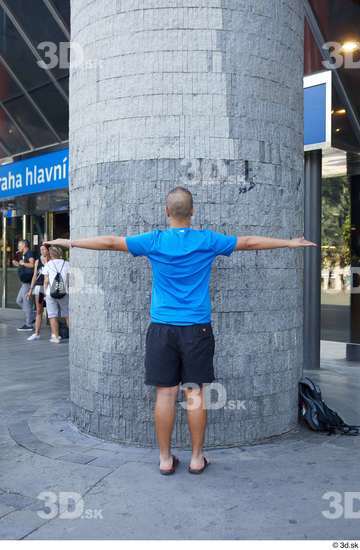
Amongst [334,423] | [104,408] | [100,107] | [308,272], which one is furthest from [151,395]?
[308,272]

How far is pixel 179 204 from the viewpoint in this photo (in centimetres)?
360

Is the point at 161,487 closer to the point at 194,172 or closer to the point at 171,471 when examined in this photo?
the point at 171,471

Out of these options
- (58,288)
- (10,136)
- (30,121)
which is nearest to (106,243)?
(58,288)

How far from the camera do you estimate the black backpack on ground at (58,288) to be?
29.9 feet

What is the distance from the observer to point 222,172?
13.5 feet

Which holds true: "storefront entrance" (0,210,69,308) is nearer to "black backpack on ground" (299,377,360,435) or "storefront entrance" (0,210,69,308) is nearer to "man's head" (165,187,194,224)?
"black backpack on ground" (299,377,360,435)

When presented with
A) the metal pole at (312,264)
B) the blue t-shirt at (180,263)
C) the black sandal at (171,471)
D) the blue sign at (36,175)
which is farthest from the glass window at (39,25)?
the black sandal at (171,471)

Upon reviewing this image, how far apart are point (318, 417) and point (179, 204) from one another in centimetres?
215

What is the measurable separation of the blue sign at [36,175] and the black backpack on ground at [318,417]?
6.39 meters

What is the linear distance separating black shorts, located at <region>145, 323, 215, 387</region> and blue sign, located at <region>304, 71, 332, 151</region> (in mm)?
3655

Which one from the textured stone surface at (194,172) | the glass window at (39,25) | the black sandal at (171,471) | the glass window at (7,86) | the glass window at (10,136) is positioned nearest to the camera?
the black sandal at (171,471)

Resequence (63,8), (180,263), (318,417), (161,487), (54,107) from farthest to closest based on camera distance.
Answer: (54,107) → (63,8) → (318,417) → (180,263) → (161,487)

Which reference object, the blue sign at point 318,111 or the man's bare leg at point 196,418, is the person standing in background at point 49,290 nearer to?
the blue sign at point 318,111

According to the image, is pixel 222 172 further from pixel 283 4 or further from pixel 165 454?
pixel 165 454
